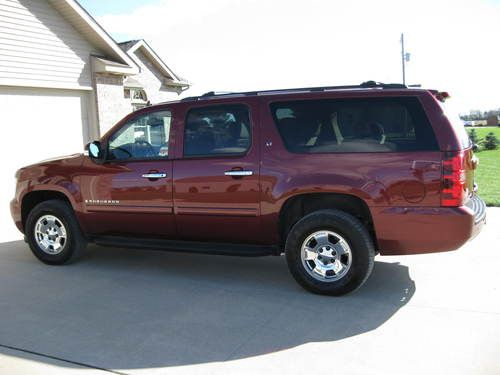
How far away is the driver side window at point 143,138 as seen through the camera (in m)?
5.46

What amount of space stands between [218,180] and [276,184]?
23.7 inches

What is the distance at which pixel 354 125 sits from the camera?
468 centimetres

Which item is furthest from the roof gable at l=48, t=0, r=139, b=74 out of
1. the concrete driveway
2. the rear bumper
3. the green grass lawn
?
the rear bumper

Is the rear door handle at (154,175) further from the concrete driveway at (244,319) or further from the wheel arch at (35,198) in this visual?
the wheel arch at (35,198)

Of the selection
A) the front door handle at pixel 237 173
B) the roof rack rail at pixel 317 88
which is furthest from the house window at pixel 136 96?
the front door handle at pixel 237 173

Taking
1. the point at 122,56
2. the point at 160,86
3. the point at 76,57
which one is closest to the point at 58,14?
the point at 76,57

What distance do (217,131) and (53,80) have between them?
8170mm

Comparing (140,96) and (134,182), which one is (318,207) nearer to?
(134,182)

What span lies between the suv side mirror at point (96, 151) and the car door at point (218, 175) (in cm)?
94

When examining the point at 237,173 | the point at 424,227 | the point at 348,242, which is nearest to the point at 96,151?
the point at 237,173

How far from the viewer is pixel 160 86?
2125cm

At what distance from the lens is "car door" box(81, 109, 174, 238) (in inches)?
213

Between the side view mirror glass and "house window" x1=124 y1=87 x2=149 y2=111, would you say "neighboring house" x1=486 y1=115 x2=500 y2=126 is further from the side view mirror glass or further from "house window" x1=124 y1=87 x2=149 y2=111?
the side view mirror glass

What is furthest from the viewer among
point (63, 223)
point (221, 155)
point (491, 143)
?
point (491, 143)
